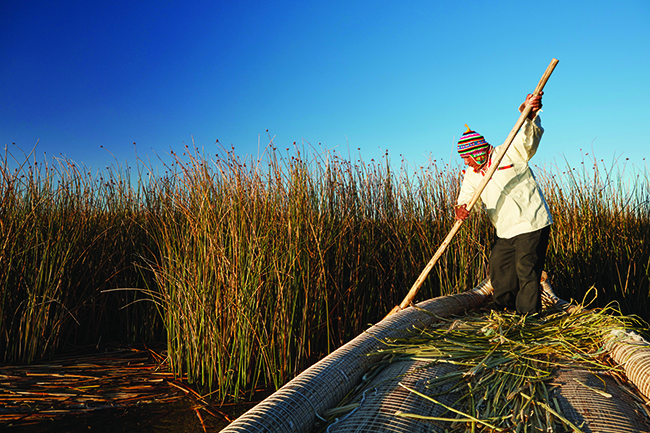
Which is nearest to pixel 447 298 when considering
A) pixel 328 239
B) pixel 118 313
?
pixel 328 239

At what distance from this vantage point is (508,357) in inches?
75.3

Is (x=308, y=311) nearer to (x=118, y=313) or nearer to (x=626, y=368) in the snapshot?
(x=626, y=368)

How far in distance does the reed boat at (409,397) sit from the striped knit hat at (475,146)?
141 centimetres

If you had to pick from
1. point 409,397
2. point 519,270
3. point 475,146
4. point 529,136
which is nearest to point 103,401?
point 409,397

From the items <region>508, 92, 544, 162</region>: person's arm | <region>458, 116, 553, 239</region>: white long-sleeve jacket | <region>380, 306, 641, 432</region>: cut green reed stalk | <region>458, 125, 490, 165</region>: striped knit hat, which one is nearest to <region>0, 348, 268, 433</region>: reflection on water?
<region>380, 306, 641, 432</region>: cut green reed stalk

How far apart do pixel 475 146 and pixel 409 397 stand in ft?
6.44

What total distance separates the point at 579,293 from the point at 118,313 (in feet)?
15.5

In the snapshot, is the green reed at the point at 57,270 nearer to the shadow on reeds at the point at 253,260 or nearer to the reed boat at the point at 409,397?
the shadow on reeds at the point at 253,260

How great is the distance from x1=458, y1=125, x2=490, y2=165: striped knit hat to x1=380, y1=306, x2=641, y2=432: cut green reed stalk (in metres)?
1.16

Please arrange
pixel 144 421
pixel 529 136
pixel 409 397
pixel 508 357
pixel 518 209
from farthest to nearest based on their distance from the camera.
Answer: pixel 518 209, pixel 529 136, pixel 144 421, pixel 508 357, pixel 409 397

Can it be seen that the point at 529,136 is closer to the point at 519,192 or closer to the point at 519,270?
the point at 519,192

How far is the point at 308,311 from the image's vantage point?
103 inches


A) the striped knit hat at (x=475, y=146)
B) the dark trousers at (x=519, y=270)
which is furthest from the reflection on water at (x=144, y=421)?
the striped knit hat at (x=475, y=146)

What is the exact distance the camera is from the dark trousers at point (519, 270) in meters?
2.78
